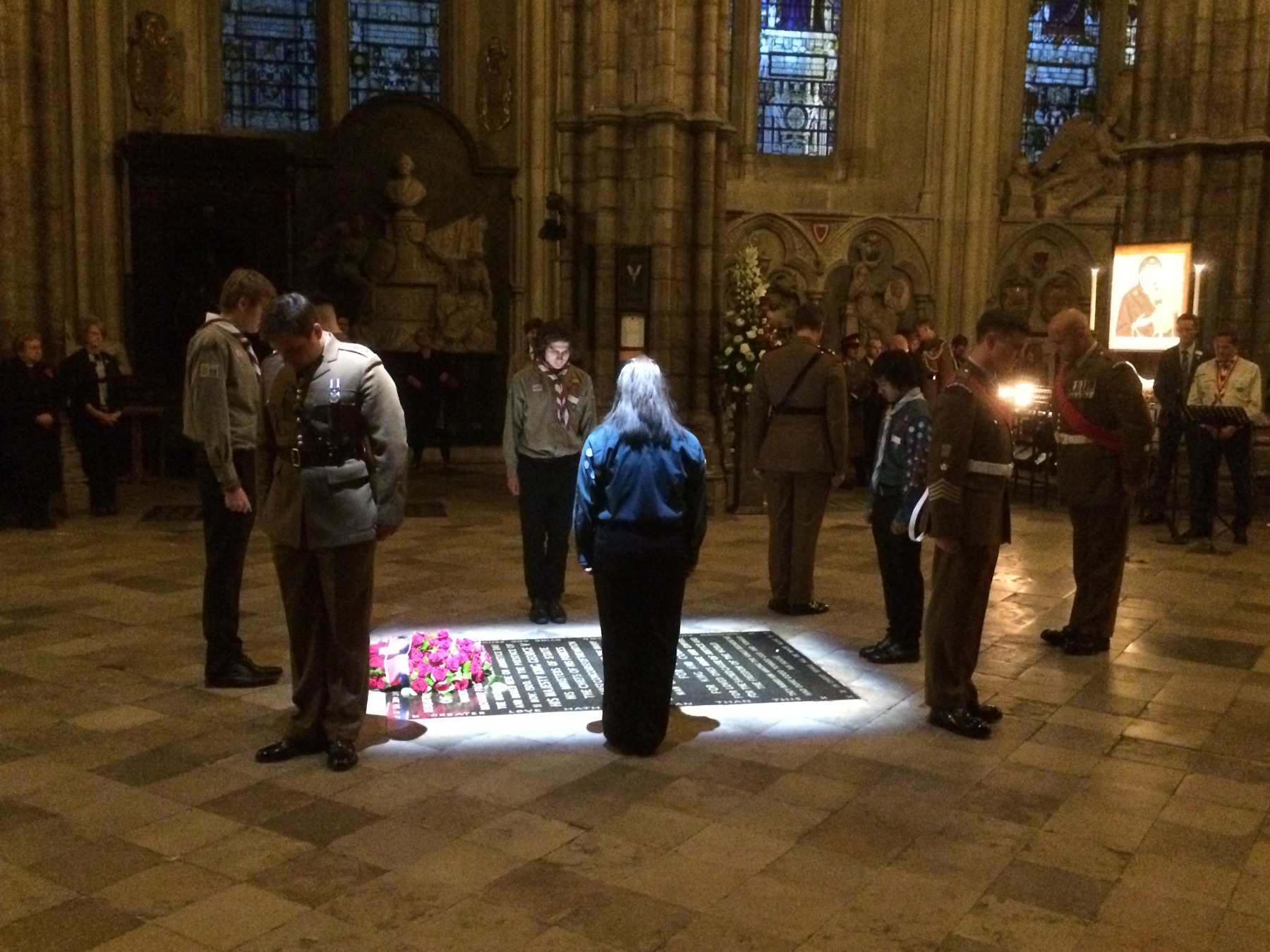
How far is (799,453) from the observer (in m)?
7.14

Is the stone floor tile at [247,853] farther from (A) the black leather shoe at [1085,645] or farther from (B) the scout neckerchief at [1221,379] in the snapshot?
(B) the scout neckerchief at [1221,379]

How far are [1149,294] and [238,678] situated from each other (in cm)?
981

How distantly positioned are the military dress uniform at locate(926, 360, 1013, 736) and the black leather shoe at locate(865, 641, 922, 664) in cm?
105

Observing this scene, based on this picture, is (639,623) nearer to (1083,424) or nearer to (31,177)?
(1083,424)

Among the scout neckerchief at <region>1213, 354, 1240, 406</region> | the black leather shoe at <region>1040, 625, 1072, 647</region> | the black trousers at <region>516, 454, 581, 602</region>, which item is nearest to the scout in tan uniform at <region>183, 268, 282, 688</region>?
the black trousers at <region>516, 454, 581, 602</region>

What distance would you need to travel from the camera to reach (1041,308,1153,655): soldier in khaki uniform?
6.23 m

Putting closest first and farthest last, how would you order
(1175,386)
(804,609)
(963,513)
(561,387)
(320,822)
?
(320,822), (963,513), (561,387), (804,609), (1175,386)

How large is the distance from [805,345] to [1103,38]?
13.6 m

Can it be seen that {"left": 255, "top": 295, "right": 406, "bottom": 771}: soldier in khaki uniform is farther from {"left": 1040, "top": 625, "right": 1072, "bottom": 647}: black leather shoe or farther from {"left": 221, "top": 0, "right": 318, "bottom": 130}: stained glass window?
{"left": 221, "top": 0, "right": 318, "bottom": 130}: stained glass window

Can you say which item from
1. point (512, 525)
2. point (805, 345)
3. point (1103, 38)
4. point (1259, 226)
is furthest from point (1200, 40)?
point (512, 525)

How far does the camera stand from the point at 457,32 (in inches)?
610

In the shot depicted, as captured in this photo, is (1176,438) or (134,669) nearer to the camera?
(134,669)

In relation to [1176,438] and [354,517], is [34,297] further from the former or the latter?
[1176,438]

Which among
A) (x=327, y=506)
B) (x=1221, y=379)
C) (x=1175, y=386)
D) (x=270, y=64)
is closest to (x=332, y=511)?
(x=327, y=506)
